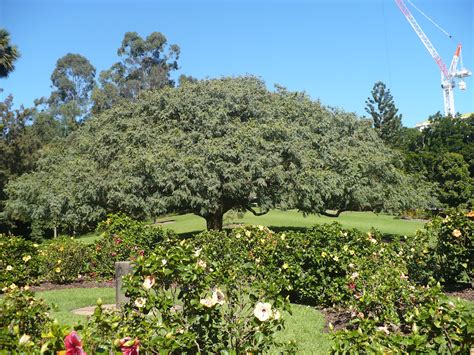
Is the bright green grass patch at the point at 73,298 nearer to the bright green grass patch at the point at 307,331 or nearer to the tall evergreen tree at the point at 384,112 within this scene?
the bright green grass patch at the point at 307,331

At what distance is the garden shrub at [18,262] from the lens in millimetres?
8562

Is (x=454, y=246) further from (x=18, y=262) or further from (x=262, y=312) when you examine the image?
(x=18, y=262)

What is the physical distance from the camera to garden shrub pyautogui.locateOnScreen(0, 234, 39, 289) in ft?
28.1

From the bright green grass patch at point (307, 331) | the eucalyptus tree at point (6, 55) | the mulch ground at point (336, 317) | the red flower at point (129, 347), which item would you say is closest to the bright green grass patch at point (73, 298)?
the bright green grass patch at point (307, 331)

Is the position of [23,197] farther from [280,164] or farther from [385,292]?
[385,292]

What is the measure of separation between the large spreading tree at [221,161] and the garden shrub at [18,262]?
478 centimetres

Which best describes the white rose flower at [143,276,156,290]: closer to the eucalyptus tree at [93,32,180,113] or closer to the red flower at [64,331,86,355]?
the red flower at [64,331,86,355]

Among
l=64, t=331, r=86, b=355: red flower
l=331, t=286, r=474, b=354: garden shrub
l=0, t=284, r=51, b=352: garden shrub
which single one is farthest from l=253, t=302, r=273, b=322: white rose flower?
l=0, t=284, r=51, b=352: garden shrub

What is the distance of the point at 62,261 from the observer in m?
9.62

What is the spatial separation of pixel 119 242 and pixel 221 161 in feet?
16.1

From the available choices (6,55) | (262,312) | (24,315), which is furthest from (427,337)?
(6,55)

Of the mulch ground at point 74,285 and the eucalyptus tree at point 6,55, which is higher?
the eucalyptus tree at point 6,55

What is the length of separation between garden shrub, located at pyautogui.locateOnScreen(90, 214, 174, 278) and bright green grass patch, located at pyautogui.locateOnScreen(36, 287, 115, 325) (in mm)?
818

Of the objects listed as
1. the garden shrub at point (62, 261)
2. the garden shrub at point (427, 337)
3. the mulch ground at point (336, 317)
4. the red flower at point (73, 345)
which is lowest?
the mulch ground at point (336, 317)
